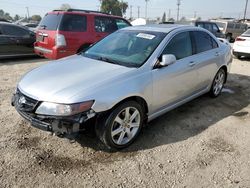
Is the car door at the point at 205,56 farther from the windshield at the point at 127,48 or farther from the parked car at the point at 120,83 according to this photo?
the windshield at the point at 127,48

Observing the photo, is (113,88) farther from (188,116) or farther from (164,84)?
(188,116)

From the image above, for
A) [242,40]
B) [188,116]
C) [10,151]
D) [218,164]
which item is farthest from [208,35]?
[242,40]

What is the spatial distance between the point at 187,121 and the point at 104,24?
5.42 metres

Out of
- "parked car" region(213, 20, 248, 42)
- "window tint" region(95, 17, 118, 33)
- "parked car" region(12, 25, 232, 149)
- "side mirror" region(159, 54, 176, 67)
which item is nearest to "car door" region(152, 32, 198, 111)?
"parked car" region(12, 25, 232, 149)

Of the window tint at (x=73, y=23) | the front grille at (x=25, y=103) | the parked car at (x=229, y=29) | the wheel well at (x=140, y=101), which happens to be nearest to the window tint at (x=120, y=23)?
the window tint at (x=73, y=23)

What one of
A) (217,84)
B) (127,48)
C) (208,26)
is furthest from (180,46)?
(208,26)

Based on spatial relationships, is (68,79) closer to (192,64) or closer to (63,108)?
(63,108)

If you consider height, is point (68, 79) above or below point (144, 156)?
above

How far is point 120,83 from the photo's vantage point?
3.05 metres

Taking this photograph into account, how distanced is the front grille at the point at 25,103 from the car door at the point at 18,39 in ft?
20.9

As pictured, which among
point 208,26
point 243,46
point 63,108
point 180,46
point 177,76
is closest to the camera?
point 63,108

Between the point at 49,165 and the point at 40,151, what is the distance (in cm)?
36

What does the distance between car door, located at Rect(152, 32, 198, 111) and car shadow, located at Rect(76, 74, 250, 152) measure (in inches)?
15.4

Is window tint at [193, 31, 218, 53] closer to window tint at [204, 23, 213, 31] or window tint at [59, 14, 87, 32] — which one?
window tint at [59, 14, 87, 32]
